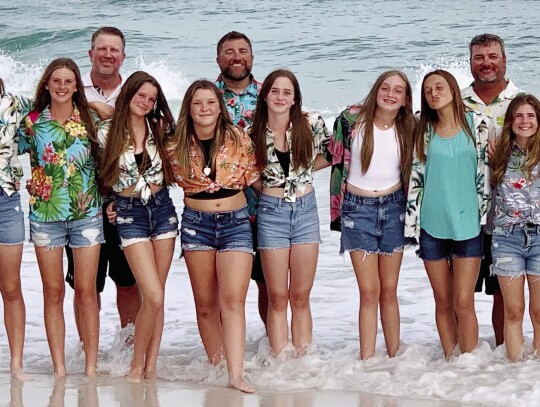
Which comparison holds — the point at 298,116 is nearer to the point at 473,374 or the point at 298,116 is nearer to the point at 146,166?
the point at 146,166

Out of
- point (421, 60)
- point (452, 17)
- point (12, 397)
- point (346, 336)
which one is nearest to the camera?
point (12, 397)

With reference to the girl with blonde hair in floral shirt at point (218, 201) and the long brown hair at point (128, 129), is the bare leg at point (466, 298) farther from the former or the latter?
the long brown hair at point (128, 129)

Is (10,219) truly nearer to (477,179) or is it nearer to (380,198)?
(380,198)

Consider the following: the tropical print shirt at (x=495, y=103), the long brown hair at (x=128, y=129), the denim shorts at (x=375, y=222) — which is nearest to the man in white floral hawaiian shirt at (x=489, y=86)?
the tropical print shirt at (x=495, y=103)

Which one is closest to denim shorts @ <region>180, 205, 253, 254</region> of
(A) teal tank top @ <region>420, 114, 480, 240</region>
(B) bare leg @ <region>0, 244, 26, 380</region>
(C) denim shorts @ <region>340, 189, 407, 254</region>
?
(C) denim shorts @ <region>340, 189, 407, 254</region>

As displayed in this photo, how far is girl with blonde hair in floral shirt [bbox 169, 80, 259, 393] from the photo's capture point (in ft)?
18.0

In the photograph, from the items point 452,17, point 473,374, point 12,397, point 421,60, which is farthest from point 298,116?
point 452,17

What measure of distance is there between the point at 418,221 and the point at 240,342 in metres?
1.20

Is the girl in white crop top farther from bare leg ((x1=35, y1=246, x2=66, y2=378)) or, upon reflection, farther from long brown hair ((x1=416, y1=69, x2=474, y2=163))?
bare leg ((x1=35, y1=246, x2=66, y2=378))

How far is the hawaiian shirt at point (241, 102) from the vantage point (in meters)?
6.20

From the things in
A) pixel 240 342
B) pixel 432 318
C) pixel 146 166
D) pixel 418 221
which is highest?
pixel 146 166

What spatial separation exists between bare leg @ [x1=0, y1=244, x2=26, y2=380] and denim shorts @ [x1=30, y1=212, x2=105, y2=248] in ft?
0.49

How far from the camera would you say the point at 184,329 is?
723 centimetres

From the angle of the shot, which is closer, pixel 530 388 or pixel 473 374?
pixel 530 388
